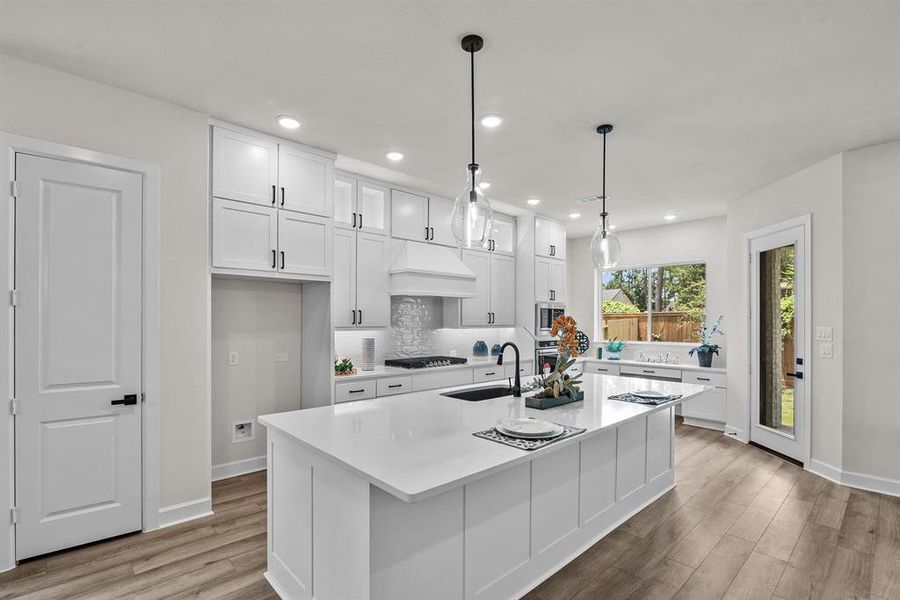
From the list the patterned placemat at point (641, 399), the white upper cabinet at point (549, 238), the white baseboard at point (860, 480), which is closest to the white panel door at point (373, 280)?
the white upper cabinet at point (549, 238)

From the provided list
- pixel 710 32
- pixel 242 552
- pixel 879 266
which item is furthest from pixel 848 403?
pixel 242 552

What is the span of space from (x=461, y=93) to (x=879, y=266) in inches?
139

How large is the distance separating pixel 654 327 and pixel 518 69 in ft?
17.5

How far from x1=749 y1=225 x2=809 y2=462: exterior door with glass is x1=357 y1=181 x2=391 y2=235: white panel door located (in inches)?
152

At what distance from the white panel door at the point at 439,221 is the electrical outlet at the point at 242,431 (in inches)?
100

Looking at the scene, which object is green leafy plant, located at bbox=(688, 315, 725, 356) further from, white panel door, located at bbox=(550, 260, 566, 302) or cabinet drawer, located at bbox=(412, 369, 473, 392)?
cabinet drawer, located at bbox=(412, 369, 473, 392)

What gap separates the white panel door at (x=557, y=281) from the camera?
634 cm

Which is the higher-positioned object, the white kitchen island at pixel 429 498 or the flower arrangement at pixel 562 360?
the flower arrangement at pixel 562 360

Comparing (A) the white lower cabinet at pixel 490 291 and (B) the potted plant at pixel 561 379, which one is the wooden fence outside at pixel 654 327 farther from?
(B) the potted plant at pixel 561 379

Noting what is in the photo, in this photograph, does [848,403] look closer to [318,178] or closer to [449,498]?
[449,498]

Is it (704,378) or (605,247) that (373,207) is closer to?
(605,247)

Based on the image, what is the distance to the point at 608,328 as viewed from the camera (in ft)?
24.4

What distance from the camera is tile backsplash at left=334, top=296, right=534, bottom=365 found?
4695 mm

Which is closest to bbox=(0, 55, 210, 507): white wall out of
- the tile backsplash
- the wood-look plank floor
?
the wood-look plank floor
